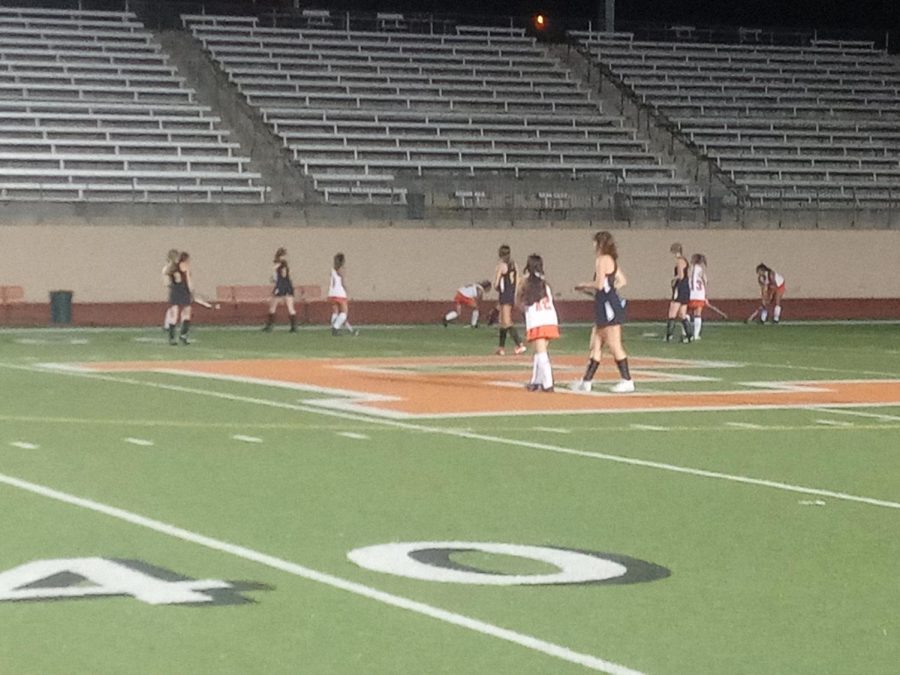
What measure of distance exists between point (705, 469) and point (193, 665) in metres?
7.13

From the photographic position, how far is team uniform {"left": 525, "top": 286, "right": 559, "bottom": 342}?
20.1 metres

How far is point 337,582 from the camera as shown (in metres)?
8.56

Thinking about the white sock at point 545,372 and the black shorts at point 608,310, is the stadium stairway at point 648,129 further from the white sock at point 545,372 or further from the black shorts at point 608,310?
the black shorts at point 608,310

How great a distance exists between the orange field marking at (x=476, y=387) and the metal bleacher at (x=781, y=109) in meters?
22.9

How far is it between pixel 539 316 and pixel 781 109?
3349cm

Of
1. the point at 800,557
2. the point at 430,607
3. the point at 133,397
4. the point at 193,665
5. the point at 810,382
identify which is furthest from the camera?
the point at 810,382

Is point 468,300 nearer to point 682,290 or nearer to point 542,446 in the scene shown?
point 682,290

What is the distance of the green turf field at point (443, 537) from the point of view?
7215 mm

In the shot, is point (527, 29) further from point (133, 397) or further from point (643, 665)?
point (643, 665)

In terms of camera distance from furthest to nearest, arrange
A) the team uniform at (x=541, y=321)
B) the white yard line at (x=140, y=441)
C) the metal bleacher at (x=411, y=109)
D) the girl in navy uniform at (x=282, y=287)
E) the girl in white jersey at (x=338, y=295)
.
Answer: the metal bleacher at (x=411, y=109), the girl in navy uniform at (x=282, y=287), the girl in white jersey at (x=338, y=295), the team uniform at (x=541, y=321), the white yard line at (x=140, y=441)

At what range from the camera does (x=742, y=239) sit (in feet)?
153

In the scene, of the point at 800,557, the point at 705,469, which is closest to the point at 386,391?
the point at 705,469

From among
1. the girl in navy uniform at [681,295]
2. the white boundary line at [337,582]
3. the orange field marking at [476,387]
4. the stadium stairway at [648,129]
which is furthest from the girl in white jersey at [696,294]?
the white boundary line at [337,582]

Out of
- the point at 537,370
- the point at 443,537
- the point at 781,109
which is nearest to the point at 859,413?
the point at 537,370
